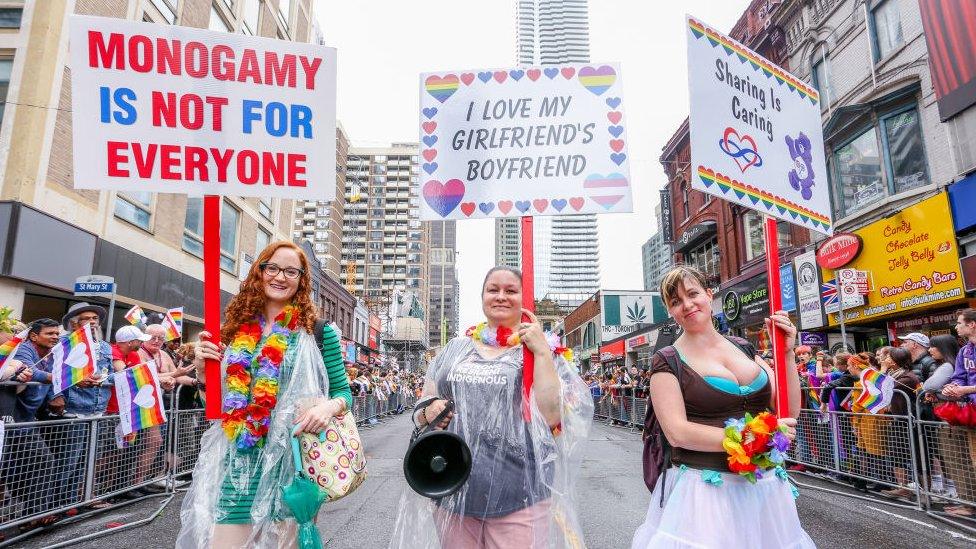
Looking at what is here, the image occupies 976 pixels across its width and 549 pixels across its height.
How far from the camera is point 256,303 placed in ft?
9.59

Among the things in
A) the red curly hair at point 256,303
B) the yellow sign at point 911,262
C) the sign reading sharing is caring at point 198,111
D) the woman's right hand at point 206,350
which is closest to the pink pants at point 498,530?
the red curly hair at point 256,303

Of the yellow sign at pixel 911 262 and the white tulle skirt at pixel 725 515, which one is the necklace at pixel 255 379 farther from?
the yellow sign at pixel 911 262

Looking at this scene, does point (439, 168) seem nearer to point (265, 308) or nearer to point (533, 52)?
point (265, 308)

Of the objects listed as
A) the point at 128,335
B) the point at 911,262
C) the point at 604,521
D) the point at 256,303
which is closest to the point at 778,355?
the point at 256,303

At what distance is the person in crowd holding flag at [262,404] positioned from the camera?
2.52 m

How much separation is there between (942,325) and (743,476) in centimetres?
1340

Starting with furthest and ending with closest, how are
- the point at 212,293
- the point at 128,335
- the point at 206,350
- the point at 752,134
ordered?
1. the point at 128,335
2. the point at 752,134
3. the point at 212,293
4. the point at 206,350

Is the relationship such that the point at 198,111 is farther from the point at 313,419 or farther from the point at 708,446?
the point at 708,446

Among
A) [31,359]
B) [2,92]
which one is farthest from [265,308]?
[2,92]

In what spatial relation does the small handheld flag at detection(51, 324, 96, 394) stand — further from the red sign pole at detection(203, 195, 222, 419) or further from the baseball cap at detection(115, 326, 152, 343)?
the red sign pole at detection(203, 195, 222, 419)

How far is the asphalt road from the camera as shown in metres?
4.87

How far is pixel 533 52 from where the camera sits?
6531 inches

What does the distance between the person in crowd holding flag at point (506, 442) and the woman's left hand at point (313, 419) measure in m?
0.43

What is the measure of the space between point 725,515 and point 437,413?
1282 millimetres
